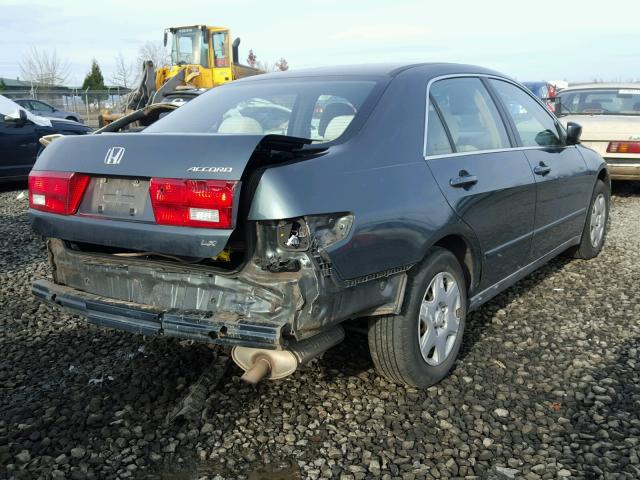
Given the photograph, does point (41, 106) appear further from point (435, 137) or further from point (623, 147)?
point (435, 137)

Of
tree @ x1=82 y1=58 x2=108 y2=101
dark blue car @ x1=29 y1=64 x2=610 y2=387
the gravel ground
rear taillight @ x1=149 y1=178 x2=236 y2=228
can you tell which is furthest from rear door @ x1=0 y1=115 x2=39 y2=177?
tree @ x1=82 y1=58 x2=108 y2=101

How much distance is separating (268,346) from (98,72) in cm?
5297

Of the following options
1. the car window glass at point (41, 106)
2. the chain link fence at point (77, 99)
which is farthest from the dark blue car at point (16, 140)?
the chain link fence at point (77, 99)

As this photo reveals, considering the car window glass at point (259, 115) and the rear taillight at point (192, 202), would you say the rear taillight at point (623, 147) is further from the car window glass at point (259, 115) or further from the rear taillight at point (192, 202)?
the rear taillight at point (192, 202)

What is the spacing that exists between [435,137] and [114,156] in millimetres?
1604

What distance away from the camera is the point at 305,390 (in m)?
3.18

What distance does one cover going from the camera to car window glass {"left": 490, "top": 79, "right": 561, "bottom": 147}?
412 centimetres

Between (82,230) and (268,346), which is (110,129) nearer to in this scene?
(82,230)

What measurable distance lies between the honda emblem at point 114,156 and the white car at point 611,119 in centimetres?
740

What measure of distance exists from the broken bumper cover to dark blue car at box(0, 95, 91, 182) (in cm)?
774

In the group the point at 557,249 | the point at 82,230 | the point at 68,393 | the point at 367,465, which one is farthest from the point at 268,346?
the point at 557,249

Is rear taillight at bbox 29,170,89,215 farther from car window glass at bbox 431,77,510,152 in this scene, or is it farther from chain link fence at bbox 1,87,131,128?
chain link fence at bbox 1,87,131,128

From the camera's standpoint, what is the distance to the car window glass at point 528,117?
4117 mm

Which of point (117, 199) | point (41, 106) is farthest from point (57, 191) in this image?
point (41, 106)
